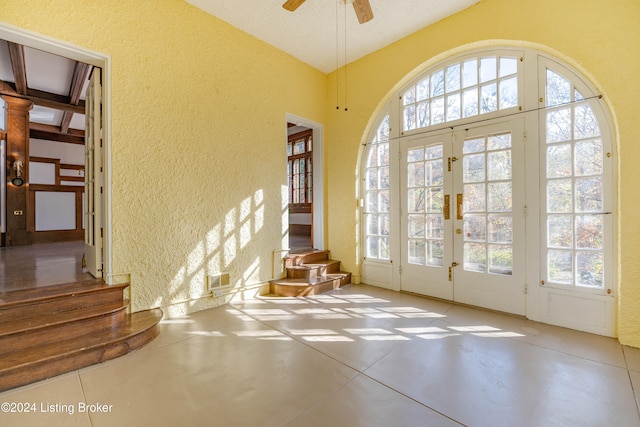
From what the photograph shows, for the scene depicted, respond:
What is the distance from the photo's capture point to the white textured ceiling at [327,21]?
9.93ft

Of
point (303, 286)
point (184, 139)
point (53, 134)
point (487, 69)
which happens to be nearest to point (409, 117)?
point (487, 69)

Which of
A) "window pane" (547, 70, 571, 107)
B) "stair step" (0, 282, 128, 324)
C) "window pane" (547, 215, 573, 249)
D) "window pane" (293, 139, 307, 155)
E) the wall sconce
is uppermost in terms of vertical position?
"window pane" (293, 139, 307, 155)

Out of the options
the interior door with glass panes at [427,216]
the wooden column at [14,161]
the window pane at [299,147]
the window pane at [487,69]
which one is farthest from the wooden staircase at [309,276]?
the wooden column at [14,161]

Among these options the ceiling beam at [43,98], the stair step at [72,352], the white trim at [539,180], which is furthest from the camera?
the ceiling beam at [43,98]

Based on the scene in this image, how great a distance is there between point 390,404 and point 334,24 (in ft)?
12.6

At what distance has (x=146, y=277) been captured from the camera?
2721 millimetres

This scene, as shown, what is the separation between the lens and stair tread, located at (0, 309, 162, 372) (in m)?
1.79

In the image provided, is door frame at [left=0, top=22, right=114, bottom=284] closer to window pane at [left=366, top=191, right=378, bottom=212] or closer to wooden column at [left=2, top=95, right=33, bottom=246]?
window pane at [left=366, top=191, right=378, bottom=212]

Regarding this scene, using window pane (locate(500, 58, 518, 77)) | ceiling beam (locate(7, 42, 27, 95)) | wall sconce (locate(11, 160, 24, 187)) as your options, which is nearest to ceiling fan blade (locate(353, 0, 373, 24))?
window pane (locate(500, 58, 518, 77))

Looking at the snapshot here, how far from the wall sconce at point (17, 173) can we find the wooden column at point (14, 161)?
31 millimetres

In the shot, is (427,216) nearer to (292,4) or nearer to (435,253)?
(435,253)

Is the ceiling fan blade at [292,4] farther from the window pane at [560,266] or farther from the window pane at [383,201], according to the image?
the window pane at [560,266]

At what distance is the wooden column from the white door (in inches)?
136

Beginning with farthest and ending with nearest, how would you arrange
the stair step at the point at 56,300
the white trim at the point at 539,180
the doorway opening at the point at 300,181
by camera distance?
1. the doorway opening at the point at 300,181
2. the white trim at the point at 539,180
3. the stair step at the point at 56,300
